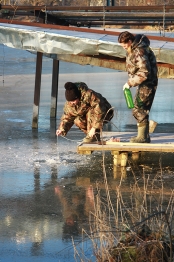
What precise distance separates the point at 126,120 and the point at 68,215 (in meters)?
6.88

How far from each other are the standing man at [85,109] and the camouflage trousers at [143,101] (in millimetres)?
374

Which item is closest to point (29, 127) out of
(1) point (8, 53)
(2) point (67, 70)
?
(2) point (67, 70)

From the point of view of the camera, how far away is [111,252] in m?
4.78

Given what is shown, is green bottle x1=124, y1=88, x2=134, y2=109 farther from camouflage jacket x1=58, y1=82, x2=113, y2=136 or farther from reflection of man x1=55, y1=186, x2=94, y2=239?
reflection of man x1=55, y1=186, x2=94, y2=239

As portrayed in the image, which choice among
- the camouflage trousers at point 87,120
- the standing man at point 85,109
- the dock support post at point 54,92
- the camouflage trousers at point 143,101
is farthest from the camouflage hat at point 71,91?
the dock support post at point 54,92

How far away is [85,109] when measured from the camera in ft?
31.2

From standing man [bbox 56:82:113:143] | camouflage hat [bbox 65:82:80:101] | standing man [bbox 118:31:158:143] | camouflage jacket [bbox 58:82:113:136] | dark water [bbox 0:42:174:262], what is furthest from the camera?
camouflage jacket [bbox 58:82:113:136]

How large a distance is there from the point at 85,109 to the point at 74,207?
238 cm

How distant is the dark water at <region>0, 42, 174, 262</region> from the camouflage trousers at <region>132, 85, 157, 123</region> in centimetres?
72

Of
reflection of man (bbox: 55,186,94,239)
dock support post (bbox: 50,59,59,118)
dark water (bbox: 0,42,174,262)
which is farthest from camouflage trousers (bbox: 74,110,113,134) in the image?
dock support post (bbox: 50,59,59,118)

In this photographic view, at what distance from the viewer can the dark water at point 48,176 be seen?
6309 millimetres

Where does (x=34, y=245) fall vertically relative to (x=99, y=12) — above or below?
below

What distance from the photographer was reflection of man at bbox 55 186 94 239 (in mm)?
6660

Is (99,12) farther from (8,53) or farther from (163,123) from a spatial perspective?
(8,53)
